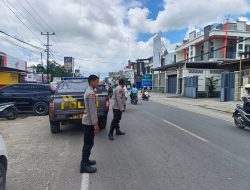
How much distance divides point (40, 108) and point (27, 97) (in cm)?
93

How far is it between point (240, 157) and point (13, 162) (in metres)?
5.17

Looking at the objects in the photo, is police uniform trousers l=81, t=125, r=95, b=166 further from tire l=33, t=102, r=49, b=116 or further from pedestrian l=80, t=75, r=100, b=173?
tire l=33, t=102, r=49, b=116

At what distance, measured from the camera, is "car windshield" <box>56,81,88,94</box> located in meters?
10.9

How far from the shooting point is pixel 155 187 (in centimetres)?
484

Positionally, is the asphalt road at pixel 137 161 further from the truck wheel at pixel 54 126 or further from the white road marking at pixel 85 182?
the truck wheel at pixel 54 126

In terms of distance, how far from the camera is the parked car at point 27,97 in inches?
633

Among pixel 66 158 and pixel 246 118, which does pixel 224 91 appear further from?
pixel 66 158

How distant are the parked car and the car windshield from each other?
5410 mm

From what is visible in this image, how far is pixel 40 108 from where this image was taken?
1652cm

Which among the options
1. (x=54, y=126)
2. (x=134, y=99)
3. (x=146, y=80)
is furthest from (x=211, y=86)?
(x=54, y=126)

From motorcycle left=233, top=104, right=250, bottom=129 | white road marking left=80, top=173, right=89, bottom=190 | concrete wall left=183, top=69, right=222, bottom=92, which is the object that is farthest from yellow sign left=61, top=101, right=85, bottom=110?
concrete wall left=183, top=69, right=222, bottom=92

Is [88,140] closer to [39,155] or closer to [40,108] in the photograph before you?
[39,155]

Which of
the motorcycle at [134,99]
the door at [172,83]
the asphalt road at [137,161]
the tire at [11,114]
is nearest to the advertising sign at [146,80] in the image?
the door at [172,83]

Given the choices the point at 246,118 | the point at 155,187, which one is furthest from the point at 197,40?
the point at 155,187
